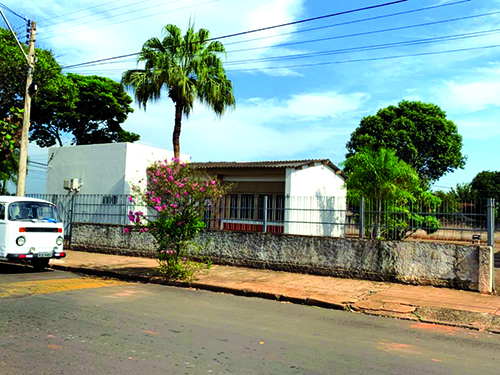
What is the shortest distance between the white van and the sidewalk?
1.03 metres

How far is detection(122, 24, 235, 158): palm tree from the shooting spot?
1731cm

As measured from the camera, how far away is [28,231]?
10.7 m

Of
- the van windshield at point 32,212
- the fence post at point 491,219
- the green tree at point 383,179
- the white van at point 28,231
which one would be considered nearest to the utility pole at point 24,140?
the van windshield at point 32,212

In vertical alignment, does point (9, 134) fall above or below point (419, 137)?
below

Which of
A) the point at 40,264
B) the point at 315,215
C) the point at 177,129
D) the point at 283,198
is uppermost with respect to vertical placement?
the point at 177,129

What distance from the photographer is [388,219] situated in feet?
34.9

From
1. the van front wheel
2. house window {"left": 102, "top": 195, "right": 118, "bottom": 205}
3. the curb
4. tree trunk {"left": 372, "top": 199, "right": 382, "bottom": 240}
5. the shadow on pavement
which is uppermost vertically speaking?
house window {"left": 102, "top": 195, "right": 118, "bottom": 205}

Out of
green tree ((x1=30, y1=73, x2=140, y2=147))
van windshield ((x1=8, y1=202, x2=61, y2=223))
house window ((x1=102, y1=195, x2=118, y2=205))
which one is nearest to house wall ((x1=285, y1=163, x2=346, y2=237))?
van windshield ((x1=8, y1=202, x2=61, y2=223))

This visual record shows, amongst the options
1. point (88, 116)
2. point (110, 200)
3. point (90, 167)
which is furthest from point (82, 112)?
point (110, 200)

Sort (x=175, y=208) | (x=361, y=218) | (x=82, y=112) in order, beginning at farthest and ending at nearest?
(x=82, y=112)
(x=361, y=218)
(x=175, y=208)

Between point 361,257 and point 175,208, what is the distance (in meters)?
4.78

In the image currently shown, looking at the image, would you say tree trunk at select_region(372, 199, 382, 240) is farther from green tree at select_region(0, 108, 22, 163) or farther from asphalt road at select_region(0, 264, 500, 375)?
green tree at select_region(0, 108, 22, 163)

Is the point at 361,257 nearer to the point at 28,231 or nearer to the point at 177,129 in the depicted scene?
the point at 28,231

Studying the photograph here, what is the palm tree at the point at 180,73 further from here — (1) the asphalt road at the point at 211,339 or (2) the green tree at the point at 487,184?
(2) the green tree at the point at 487,184
